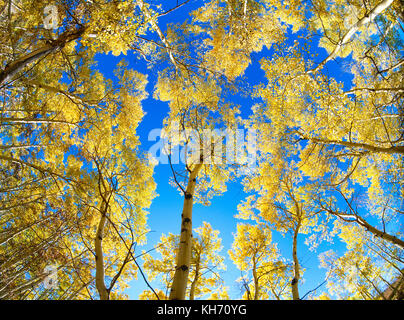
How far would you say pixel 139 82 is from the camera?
8266mm

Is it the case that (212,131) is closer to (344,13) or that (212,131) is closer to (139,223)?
(139,223)

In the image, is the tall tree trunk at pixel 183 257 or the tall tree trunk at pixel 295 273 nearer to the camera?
the tall tree trunk at pixel 183 257

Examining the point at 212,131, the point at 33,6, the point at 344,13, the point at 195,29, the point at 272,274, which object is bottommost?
the point at 272,274

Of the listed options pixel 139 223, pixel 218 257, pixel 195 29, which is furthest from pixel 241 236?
pixel 195 29

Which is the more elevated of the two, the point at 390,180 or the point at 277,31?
the point at 277,31

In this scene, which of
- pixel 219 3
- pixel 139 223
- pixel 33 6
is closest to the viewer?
pixel 33 6

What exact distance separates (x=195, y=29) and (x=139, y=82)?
10.5 feet

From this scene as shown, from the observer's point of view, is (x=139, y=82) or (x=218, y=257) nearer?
(x=139, y=82)

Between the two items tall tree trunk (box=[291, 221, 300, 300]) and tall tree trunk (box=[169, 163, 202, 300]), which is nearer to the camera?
tall tree trunk (box=[169, 163, 202, 300])

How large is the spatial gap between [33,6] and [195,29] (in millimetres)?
4424

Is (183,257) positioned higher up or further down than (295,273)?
further down

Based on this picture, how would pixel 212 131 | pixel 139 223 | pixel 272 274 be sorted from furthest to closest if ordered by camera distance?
pixel 272 274 < pixel 139 223 < pixel 212 131

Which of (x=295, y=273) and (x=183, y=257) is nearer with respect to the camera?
(x=183, y=257)
